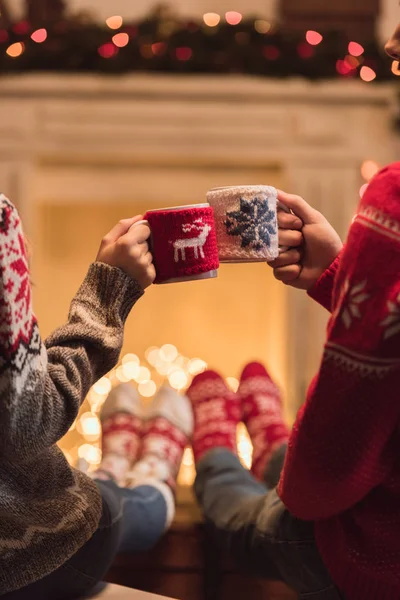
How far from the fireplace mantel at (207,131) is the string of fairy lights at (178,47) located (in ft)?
0.13

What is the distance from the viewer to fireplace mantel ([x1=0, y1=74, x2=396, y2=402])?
2170 mm

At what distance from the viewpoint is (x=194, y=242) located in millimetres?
774

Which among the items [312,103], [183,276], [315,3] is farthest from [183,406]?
[315,3]

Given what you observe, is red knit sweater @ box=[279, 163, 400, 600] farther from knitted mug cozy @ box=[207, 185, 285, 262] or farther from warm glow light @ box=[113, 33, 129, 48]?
warm glow light @ box=[113, 33, 129, 48]

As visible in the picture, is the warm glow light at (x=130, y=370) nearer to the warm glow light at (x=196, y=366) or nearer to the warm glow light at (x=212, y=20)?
the warm glow light at (x=196, y=366)

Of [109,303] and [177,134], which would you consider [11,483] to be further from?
[177,134]

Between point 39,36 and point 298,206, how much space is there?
1.51 meters

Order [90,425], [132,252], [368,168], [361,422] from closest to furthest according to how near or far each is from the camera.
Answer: [361,422], [132,252], [90,425], [368,168]

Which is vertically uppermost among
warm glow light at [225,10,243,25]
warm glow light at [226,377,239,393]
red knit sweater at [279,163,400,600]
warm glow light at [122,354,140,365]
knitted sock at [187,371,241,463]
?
warm glow light at [225,10,243,25]

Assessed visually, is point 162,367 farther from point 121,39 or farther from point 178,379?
point 121,39

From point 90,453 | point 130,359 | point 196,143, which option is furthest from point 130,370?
point 196,143

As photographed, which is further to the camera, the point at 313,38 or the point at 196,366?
the point at 196,366

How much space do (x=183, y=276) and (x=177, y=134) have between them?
1494 mm

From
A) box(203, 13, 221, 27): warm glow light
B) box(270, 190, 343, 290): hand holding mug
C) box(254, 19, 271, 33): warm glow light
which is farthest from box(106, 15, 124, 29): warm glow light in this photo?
box(270, 190, 343, 290): hand holding mug
